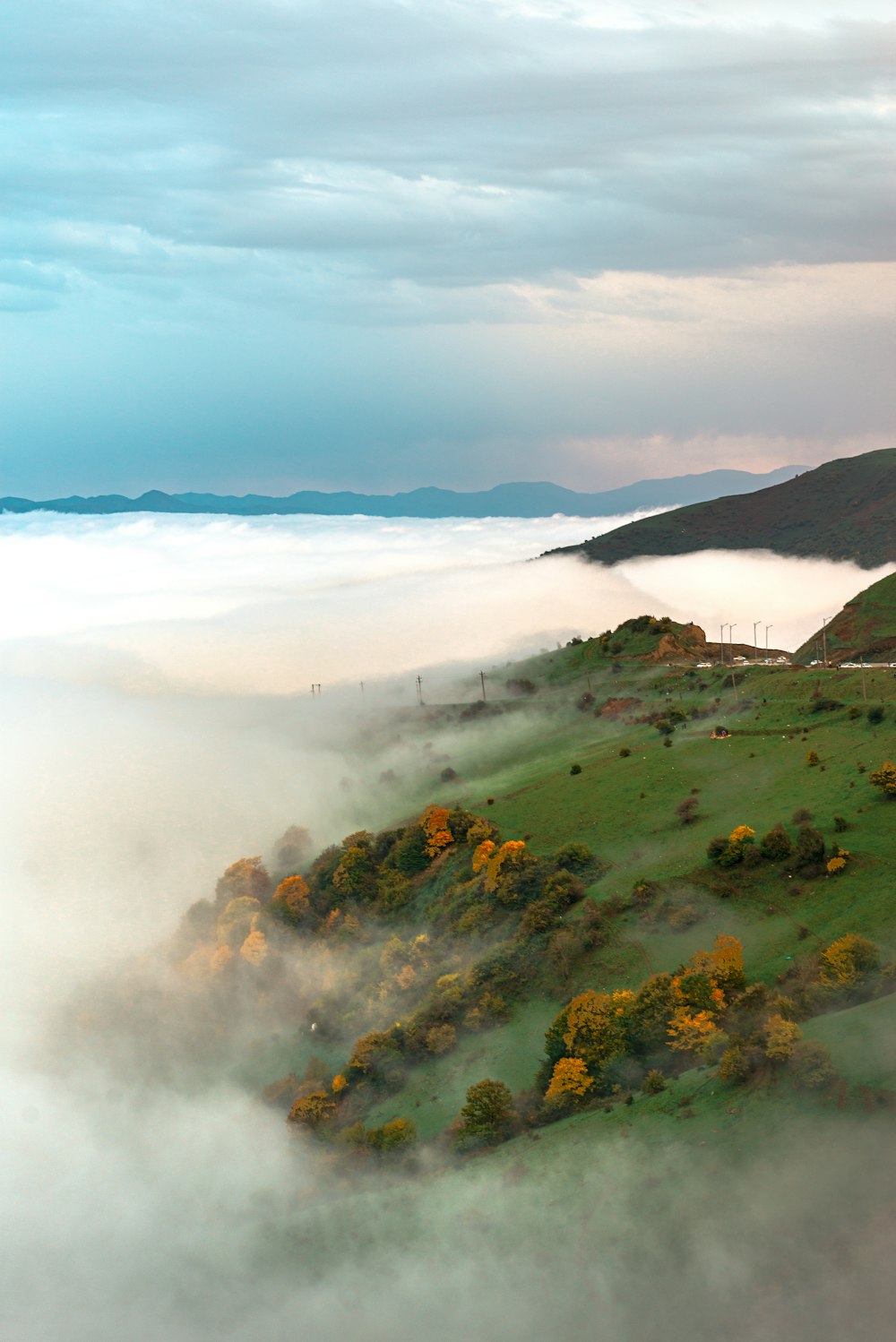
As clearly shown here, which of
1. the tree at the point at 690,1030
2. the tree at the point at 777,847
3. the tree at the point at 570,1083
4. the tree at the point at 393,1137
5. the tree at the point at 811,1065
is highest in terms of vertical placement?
the tree at the point at 777,847

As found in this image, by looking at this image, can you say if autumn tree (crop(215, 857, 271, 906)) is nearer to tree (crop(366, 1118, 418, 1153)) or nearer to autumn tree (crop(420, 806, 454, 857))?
autumn tree (crop(420, 806, 454, 857))

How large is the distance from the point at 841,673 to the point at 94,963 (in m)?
105

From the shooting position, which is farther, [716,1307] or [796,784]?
[796,784]

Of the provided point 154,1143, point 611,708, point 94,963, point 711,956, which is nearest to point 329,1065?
point 154,1143

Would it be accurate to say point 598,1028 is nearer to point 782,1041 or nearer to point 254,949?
point 782,1041

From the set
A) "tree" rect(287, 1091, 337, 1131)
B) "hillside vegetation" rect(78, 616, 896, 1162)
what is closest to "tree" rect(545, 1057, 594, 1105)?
"hillside vegetation" rect(78, 616, 896, 1162)

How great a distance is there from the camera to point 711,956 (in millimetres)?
89688

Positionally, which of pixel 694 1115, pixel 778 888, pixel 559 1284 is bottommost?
pixel 559 1284

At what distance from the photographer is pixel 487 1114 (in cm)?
8756

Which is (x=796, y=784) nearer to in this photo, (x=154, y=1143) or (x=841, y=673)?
(x=841, y=673)

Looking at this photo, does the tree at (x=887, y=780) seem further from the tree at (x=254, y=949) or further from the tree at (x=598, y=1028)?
the tree at (x=254, y=949)

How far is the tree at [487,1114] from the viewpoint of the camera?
283ft

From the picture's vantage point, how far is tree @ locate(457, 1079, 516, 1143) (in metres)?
86.4

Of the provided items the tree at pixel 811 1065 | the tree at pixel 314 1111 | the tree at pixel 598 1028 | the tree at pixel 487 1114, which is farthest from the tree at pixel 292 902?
the tree at pixel 811 1065
